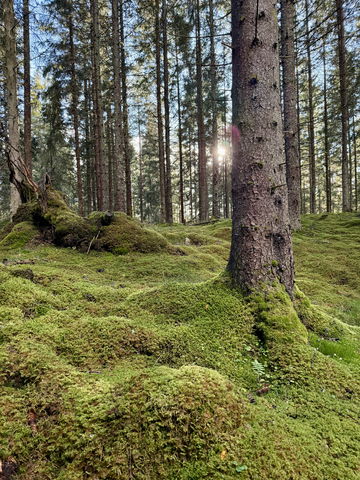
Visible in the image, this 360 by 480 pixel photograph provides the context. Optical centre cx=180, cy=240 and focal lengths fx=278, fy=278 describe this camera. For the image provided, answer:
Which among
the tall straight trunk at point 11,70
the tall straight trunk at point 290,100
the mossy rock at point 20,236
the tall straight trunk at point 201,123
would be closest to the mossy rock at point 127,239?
the mossy rock at point 20,236

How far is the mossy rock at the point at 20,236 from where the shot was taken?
6203mm

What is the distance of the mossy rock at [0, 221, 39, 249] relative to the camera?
6203 mm

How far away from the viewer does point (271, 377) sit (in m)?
2.14

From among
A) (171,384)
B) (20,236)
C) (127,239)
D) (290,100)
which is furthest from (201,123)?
(171,384)

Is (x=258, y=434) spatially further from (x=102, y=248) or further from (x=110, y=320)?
(x=102, y=248)

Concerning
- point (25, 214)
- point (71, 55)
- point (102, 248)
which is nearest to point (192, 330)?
point (102, 248)

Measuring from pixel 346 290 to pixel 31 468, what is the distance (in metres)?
6.07

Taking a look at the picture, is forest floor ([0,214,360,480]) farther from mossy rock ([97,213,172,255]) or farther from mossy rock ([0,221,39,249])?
mossy rock ([0,221,39,249])

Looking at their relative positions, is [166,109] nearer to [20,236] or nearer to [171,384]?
[20,236]

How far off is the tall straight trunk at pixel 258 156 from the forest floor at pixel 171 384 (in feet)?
1.14

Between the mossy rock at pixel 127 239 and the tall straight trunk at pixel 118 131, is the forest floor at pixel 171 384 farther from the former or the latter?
the tall straight trunk at pixel 118 131

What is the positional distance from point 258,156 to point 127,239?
12.6 feet

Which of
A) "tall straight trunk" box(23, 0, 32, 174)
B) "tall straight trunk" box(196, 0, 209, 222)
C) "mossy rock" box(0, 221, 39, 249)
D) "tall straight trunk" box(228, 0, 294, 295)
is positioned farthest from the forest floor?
"tall straight trunk" box(196, 0, 209, 222)

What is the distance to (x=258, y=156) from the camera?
9.34 ft
